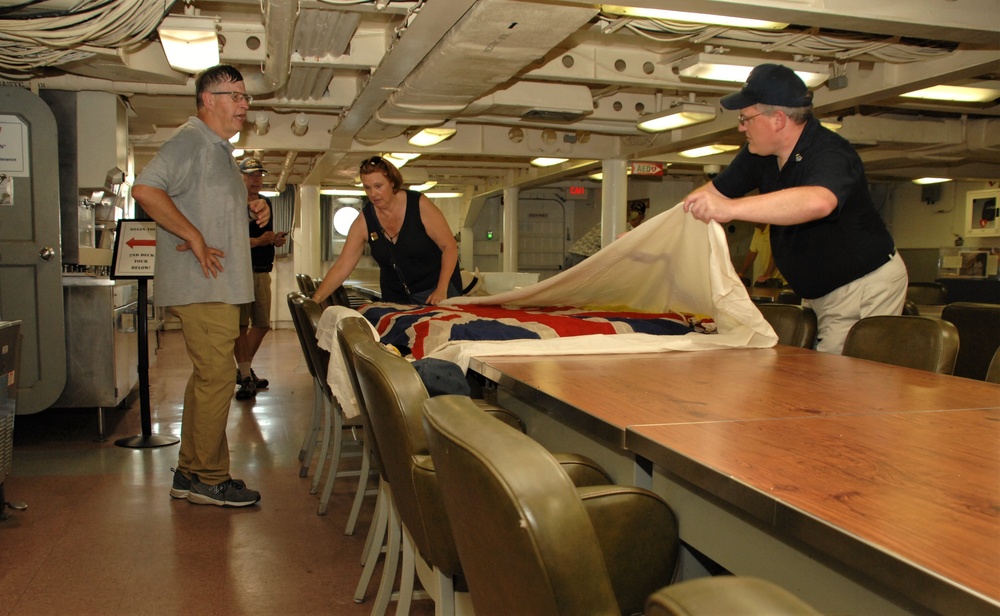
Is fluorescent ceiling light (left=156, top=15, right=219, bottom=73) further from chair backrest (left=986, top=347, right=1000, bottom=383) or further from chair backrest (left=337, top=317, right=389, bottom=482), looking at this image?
chair backrest (left=986, top=347, right=1000, bottom=383)

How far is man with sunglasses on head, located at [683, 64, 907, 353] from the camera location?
220 centimetres

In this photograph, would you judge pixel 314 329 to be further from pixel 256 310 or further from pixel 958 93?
pixel 958 93

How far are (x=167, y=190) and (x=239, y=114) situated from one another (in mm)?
465

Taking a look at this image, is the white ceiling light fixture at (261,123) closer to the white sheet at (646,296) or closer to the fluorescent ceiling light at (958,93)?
the white sheet at (646,296)

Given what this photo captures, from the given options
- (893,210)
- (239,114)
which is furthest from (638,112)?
(893,210)

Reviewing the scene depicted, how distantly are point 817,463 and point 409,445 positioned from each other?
2.19 feet

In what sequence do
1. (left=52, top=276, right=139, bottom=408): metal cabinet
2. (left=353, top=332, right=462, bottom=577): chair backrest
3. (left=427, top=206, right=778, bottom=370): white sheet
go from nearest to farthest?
(left=353, top=332, right=462, bottom=577): chair backrest → (left=427, top=206, right=778, bottom=370): white sheet → (left=52, top=276, right=139, bottom=408): metal cabinet

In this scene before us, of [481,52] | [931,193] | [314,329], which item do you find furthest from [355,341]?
[931,193]

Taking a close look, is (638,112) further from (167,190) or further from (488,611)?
(488,611)

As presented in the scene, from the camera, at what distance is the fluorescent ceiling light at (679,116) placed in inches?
251

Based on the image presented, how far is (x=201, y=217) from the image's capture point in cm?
320

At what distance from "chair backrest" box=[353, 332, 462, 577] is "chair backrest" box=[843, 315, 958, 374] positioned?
1552mm

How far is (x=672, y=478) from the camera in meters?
1.40

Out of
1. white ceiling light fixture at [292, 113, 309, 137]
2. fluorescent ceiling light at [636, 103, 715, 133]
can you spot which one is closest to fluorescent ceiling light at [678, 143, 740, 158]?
fluorescent ceiling light at [636, 103, 715, 133]
